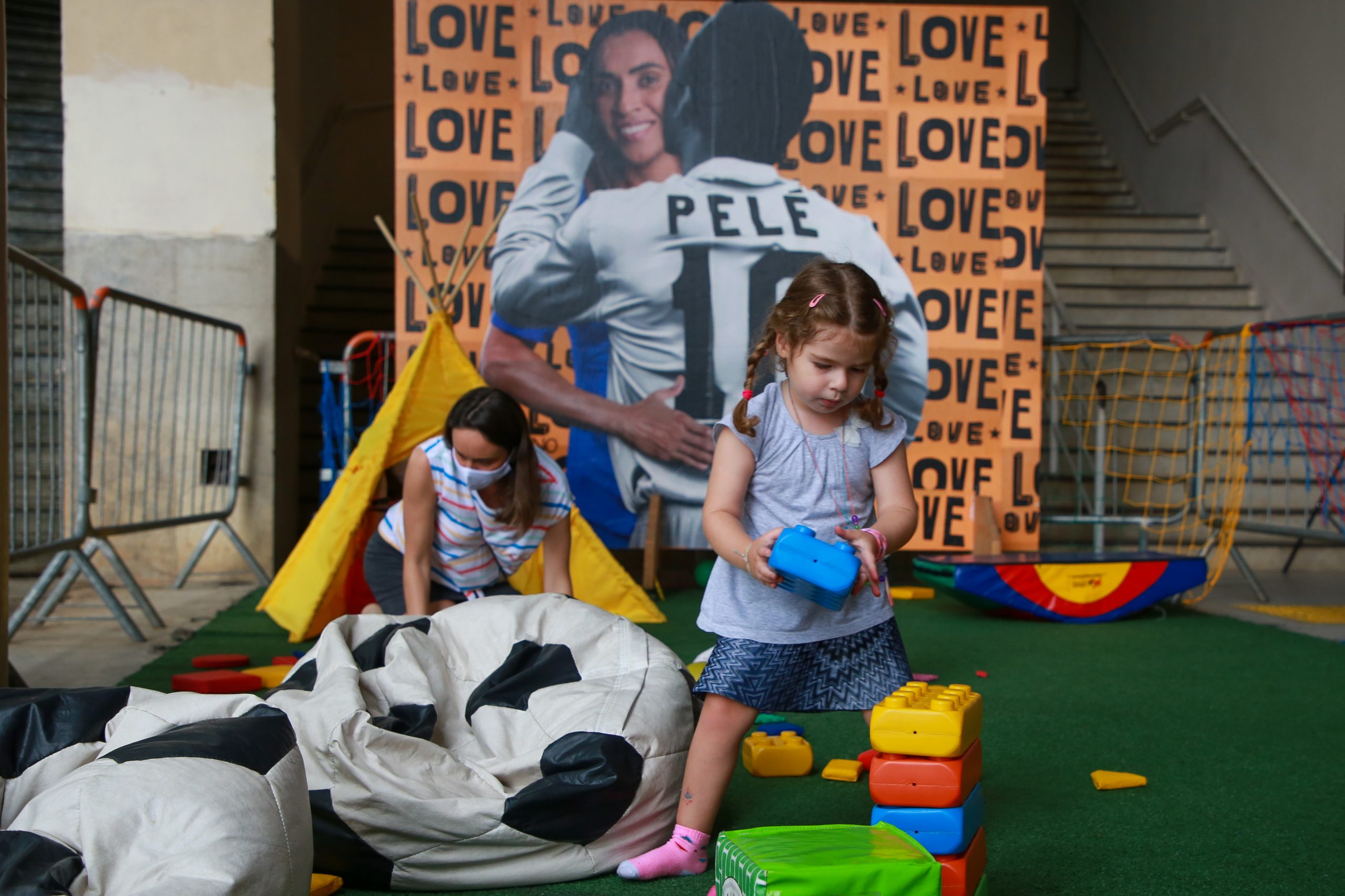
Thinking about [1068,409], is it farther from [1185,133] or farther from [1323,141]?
[1185,133]

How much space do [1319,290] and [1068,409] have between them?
1.60 metres

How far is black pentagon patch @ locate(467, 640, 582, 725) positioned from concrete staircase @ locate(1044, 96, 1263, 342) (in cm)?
475

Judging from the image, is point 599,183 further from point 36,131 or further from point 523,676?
point 36,131

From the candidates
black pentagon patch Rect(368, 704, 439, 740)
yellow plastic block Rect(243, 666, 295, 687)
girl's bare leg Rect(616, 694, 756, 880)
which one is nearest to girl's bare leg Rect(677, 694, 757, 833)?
girl's bare leg Rect(616, 694, 756, 880)

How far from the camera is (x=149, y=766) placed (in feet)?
3.68

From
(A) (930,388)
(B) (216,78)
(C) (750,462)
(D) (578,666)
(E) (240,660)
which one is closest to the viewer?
(C) (750,462)

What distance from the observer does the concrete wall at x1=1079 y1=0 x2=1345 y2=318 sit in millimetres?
5586

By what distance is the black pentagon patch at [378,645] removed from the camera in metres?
1.85

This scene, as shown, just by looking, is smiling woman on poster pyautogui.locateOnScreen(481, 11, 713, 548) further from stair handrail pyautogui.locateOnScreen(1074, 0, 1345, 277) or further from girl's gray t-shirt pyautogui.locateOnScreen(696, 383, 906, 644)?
stair handrail pyautogui.locateOnScreen(1074, 0, 1345, 277)

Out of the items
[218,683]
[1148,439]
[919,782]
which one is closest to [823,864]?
[919,782]

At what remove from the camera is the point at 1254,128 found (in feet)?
20.8

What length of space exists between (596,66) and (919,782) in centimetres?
356

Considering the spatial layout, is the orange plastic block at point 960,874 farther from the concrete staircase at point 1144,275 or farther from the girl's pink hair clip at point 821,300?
the concrete staircase at point 1144,275

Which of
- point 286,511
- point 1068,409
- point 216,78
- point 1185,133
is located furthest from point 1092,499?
point 216,78
